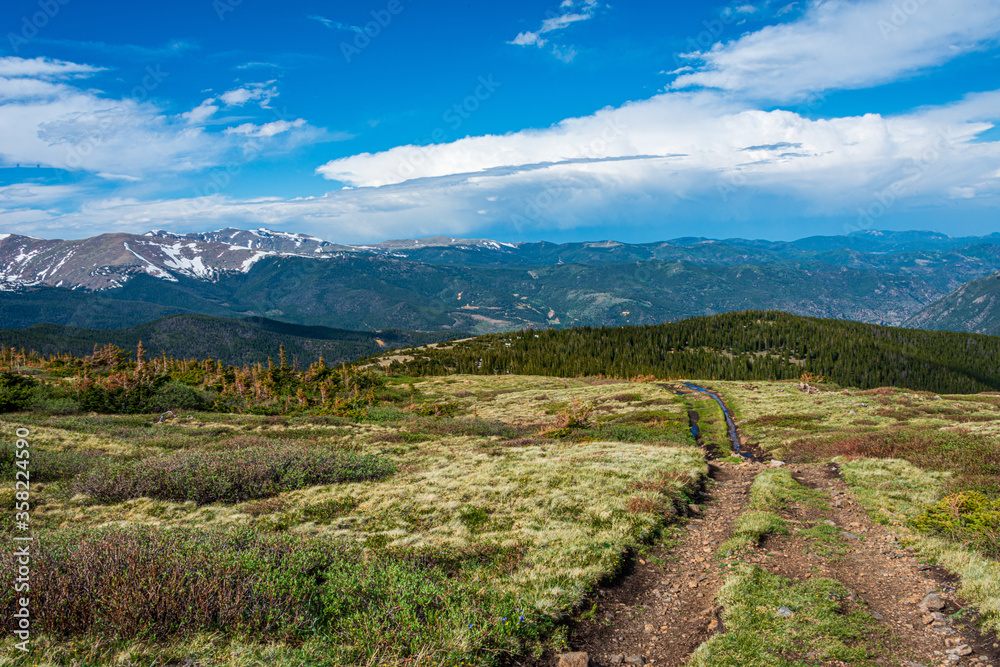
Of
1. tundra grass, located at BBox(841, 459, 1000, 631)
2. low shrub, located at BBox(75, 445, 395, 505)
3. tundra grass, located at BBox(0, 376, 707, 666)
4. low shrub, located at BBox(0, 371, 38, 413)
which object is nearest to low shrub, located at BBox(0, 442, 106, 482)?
tundra grass, located at BBox(0, 376, 707, 666)

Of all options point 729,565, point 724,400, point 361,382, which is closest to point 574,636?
point 729,565

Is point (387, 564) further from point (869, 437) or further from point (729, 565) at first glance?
point (869, 437)

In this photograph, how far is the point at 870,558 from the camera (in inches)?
543

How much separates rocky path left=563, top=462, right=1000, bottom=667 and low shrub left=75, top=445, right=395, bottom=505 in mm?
15170

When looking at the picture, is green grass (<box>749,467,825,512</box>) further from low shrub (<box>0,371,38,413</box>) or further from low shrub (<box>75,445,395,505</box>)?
low shrub (<box>0,371,38,413</box>)

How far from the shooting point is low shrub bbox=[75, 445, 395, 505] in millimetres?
19344

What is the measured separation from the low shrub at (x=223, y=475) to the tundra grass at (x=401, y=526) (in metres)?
0.26

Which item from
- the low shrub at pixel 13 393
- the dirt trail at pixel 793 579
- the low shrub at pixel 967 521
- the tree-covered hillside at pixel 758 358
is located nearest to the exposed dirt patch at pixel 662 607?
the dirt trail at pixel 793 579

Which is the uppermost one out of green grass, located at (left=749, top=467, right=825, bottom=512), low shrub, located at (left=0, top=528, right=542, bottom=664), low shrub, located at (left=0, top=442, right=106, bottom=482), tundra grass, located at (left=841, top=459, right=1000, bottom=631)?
low shrub, located at (left=0, top=528, right=542, bottom=664)

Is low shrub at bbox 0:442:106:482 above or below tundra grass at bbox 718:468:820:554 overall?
above

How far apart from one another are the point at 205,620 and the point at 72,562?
3.16 m

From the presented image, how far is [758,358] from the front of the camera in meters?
178

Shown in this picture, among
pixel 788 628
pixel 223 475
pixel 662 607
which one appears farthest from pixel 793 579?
pixel 223 475

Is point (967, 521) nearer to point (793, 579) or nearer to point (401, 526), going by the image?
point (793, 579)
